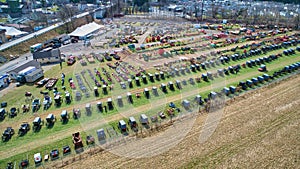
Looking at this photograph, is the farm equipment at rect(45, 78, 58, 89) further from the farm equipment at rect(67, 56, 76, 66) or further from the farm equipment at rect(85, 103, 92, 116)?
the farm equipment at rect(85, 103, 92, 116)

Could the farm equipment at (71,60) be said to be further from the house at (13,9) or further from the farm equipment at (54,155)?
the house at (13,9)

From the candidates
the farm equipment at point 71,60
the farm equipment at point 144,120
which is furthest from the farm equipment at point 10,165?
A: the farm equipment at point 71,60

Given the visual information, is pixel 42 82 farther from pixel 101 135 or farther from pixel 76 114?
pixel 101 135

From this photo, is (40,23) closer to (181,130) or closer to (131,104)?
(131,104)

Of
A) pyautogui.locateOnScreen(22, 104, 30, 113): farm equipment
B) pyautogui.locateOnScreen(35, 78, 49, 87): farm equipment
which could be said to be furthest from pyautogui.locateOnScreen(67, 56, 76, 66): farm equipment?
pyautogui.locateOnScreen(22, 104, 30, 113): farm equipment

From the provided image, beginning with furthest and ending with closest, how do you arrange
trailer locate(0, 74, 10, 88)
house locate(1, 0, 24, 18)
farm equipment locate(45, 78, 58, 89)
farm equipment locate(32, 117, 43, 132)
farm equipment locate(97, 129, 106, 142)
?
house locate(1, 0, 24, 18) < trailer locate(0, 74, 10, 88) < farm equipment locate(45, 78, 58, 89) < farm equipment locate(32, 117, 43, 132) < farm equipment locate(97, 129, 106, 142)

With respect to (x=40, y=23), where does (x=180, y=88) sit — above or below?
below

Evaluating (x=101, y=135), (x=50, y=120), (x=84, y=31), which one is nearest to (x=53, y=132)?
(x=50, y=120)

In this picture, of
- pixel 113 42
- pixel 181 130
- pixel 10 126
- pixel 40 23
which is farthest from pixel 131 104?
pixel 40 23
